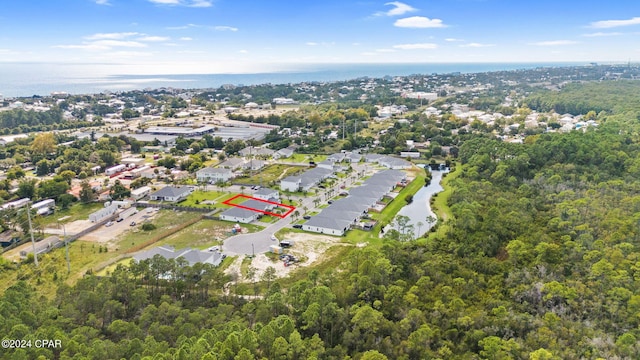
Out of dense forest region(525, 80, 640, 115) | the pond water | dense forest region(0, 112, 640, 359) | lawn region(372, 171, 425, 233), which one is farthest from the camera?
dense forest region(525, 80, 640, 115)

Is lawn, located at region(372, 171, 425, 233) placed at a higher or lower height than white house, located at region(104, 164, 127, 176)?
lower

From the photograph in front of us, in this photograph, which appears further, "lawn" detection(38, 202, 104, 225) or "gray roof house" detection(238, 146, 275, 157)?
"gray roof house" detection(238, 146, 275, 157)

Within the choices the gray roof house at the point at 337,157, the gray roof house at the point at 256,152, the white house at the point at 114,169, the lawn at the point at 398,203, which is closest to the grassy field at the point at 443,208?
the lawn at the point at 398,203

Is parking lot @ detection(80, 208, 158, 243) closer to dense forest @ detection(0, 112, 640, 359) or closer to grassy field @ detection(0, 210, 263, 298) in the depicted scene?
grassy field @ detection(0, 210, 263, 298)

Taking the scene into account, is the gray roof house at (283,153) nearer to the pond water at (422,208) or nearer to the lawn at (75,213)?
the pond water at (422,208)

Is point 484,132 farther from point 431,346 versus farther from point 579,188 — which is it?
point 431,346

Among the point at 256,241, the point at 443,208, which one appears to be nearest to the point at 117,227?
the point at 256,241

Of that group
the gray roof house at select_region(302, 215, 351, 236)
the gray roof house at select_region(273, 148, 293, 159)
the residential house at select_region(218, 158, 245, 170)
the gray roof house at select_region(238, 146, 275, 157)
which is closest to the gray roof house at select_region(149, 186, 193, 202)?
the residential house at select_region(218, 158, 245, 170)

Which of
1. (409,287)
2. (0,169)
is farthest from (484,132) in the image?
(0,169)
